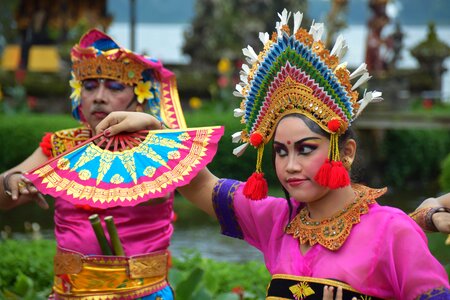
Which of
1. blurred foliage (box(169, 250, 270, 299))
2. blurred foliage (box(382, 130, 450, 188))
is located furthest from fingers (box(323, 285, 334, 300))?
blurred foliage (box(382, 130, 450, 188))

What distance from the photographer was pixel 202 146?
11.7ft

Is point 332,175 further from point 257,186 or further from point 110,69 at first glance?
point 110,69

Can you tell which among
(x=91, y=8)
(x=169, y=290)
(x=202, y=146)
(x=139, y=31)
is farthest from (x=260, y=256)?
(x=139, y=31)

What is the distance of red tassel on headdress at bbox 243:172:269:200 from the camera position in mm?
3154

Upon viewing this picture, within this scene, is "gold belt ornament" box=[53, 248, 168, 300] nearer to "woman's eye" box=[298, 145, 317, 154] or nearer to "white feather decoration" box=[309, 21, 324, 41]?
"woman's eye" box=[298, 145, 317, 154]

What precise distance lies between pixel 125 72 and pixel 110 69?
8 centimetres

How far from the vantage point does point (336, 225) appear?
3.01 meters

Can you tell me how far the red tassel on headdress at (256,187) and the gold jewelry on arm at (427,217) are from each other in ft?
1.67

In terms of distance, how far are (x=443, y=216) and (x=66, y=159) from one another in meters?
1.38

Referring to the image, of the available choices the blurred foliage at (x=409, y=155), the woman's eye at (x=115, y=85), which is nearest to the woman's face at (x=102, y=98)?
the woman's eye at (x=115, y=85)

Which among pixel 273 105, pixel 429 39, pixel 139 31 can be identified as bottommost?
pixel 139 31

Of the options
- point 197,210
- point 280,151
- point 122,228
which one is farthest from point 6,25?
point 280,151

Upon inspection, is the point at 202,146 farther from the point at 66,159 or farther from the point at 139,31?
the point at 139,31

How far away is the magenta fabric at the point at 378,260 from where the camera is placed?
2.79 meters
